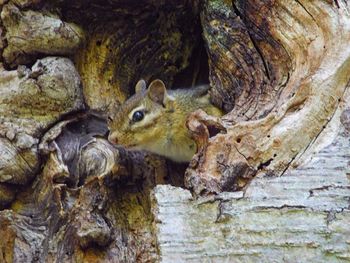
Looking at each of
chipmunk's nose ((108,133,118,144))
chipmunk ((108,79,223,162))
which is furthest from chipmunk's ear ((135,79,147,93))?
chipmunk's nose ((108,133,118,144))

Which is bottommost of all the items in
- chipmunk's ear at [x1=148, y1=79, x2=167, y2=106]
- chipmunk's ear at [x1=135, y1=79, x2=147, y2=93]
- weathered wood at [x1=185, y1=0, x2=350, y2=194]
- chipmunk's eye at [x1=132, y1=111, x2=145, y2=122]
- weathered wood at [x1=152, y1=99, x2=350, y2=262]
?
weathered wood at [x1=152, y1=99, x2=350, y2=262]

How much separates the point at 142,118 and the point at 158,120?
7 centimetres

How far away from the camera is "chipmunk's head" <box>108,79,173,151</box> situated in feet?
8.16

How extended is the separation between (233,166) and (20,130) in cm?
85

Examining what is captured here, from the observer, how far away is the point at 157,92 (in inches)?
102

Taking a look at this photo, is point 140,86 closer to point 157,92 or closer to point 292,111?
point 157,92

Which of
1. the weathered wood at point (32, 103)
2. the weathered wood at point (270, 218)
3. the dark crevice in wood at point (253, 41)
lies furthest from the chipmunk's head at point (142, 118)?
the weathered wood at point (270, 218)

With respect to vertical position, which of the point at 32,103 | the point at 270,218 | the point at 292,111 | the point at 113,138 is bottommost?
the point at 270,218

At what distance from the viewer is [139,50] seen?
2789 mm

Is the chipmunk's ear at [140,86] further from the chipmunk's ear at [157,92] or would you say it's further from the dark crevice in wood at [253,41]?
the dark crevice in wood at [253,41]

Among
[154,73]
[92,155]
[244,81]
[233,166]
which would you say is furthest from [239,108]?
[154,73]

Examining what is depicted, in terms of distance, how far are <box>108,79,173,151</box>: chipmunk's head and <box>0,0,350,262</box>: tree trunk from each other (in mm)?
59

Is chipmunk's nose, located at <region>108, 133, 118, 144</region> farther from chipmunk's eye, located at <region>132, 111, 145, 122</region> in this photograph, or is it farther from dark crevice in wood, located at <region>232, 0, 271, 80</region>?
dark crevice in wood, located at <region>232, 0, 271, 80</region>

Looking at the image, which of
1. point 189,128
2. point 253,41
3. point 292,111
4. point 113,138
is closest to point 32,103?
point 113,138
